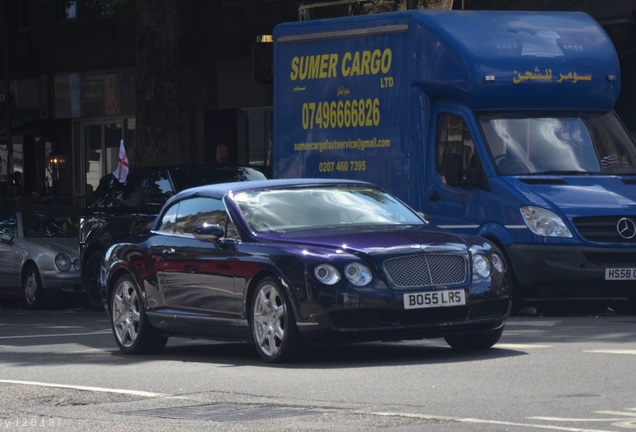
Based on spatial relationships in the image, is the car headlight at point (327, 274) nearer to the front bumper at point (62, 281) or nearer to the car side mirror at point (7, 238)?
the front bumper at point (62, 281)

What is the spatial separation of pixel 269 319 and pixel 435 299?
1.25 metres

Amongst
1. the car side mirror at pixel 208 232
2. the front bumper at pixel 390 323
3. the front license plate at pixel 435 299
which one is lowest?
the front bumper at pixel 390 323

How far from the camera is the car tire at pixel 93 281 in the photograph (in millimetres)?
22141

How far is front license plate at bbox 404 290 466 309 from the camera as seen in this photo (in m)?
11.9

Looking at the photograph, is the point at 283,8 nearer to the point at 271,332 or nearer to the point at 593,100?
the point at 593,100

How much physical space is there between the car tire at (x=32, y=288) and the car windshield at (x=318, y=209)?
10.7 m

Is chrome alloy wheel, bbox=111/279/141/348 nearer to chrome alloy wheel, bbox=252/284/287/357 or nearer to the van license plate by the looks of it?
chrome alloy wheel, bbox=252/284/287/357

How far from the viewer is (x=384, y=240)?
12.1 m

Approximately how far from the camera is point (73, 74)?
40719mm

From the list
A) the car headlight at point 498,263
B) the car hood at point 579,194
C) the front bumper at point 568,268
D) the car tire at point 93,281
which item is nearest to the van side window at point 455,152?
the car hood at point 579,194

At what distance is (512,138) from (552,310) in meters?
2.11

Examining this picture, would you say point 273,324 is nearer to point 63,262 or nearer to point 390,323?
point 390,323

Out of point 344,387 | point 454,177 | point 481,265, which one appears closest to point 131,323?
point 481,265

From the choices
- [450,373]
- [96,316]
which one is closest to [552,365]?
[450,373]
